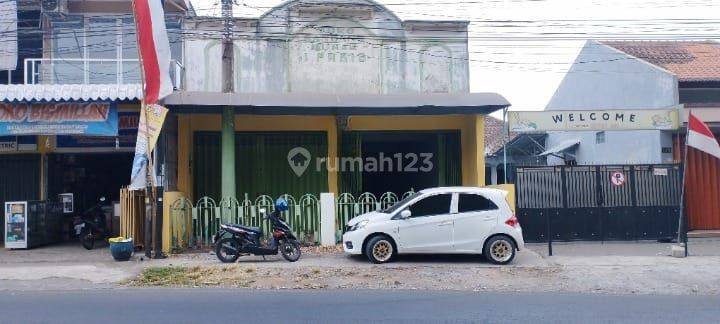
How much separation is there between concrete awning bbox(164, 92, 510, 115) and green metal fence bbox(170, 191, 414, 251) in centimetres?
209

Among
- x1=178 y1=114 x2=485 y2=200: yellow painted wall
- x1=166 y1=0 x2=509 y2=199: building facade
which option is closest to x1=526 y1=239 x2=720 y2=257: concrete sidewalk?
x1=178 y1=114 x2=485 y2=200: yellow painted wall

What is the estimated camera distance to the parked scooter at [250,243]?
1297cm

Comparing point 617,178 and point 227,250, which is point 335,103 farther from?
point 617,178

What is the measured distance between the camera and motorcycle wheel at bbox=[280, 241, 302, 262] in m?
→ 13.1

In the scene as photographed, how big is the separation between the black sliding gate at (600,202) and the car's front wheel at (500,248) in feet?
11.3

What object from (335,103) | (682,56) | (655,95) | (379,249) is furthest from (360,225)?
(682,56)

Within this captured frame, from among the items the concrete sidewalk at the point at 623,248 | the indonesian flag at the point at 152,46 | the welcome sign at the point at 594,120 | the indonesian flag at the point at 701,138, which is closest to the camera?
the indonesian flag at the point at 152,46

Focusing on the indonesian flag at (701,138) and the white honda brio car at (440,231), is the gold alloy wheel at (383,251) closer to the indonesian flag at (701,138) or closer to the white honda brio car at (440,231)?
the white honda brio car at (440,231)

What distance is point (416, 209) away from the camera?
13.0m

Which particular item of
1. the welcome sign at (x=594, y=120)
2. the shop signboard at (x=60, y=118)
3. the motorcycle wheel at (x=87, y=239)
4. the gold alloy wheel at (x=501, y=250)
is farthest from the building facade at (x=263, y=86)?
the gold alloy wheel at (x=501, y=250)

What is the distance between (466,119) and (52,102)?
10.5 meters

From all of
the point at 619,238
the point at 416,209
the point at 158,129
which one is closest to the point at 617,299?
the point at 416,209

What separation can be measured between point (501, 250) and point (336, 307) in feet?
17.1

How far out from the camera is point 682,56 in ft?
64.6
